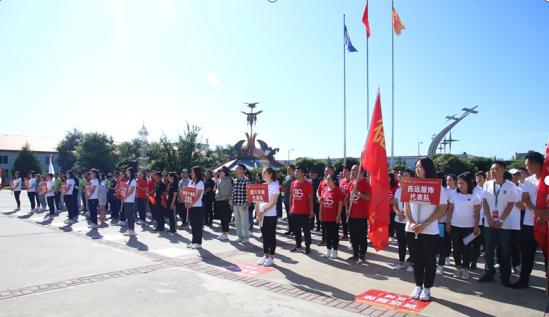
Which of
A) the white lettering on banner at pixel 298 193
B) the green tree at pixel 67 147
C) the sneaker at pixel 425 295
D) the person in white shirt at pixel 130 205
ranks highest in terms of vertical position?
the green tree at pixel 67 147

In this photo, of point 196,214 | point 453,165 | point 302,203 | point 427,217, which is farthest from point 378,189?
point 453,165

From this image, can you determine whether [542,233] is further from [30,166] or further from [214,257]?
[30,166]

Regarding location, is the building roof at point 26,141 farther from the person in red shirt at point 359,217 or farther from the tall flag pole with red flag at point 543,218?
the tall flag pole with red flag at point 543,218

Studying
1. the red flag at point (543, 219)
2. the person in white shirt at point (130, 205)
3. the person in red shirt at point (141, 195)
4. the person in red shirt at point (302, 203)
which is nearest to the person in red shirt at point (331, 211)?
the person in red shirt at point (302, 203)

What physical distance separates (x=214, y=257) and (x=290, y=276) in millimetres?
2158

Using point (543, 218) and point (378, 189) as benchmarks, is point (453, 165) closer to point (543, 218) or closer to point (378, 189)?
point (378, 189)

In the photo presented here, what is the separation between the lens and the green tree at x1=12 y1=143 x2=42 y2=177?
52.2 metres

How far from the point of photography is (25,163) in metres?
52.3

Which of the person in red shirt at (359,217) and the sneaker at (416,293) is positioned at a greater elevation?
the person in red shirt at (359,217)

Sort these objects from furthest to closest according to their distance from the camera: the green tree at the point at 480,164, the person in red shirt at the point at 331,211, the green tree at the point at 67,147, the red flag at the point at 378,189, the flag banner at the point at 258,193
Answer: the green tree at the point at 67,147
the green tree at the point at 480,164
the person in red shirt at the point at 331,211
the flag banner at the point at 258,193
the red flag at the point at 378,189

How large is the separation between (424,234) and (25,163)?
59.0 meters

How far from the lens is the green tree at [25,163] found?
5216 centimetres

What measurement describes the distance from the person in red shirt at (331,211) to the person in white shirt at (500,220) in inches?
108

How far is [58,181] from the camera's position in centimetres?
1819
